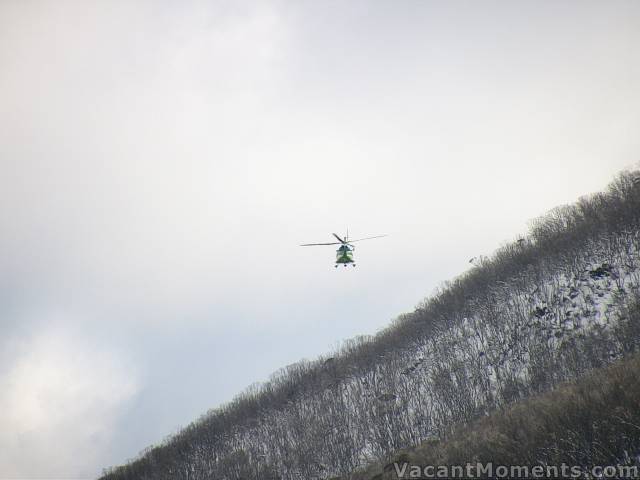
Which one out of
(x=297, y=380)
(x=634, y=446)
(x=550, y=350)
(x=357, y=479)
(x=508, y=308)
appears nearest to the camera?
(x=634, y=446)

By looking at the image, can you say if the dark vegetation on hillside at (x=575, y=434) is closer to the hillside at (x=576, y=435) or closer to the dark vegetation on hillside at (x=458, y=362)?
the hillside at (x=576, y=435)

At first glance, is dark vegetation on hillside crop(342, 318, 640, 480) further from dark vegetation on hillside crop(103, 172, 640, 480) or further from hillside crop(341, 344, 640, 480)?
dark vegetation on hillside crop(103, 172, 640, 480)

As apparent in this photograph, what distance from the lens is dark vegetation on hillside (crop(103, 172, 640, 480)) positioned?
32.9 metres

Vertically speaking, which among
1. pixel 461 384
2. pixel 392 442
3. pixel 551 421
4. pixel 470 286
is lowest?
pixel 392 442

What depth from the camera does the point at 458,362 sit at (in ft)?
128

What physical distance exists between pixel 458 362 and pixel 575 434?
87.2ft

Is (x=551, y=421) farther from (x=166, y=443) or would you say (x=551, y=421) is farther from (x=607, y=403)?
(x=166, y=443)

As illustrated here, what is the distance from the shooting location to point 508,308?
1662 inches

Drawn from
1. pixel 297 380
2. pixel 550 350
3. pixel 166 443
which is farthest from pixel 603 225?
pixel 166 443

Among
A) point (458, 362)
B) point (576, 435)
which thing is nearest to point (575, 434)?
point (576, 435)

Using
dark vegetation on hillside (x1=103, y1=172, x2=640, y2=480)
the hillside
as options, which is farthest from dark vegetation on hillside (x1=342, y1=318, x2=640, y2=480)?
dark vegetation on hillside (x1=103, y1=172, x2=640, y2=480)

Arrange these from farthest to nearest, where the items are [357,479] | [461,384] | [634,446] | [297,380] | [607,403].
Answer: [297,380] < [461,384] < [357,479] < [607,403] < [634,446]

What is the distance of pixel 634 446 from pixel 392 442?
26.9 metres

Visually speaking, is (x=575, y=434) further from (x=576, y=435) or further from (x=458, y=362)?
(x=458, y=362)
